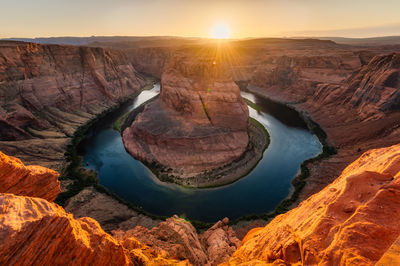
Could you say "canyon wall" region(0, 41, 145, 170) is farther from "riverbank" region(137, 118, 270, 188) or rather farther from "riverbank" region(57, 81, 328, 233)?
"riverbank" region(137, 118, 270, 188)

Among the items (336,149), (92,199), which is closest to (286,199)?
(336,149)

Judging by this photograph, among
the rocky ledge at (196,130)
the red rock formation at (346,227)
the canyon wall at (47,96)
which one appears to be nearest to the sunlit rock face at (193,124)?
the rocky ledge at (196,130)

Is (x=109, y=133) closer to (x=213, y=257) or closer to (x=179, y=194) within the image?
(x=179, y=194)

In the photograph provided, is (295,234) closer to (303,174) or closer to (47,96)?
(303,174)

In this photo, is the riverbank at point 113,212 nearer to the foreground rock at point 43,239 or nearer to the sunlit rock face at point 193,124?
the sunlit rock face at point 193,124

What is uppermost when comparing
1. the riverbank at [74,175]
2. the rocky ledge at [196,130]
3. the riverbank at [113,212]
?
the rocky ledge at [196,130]

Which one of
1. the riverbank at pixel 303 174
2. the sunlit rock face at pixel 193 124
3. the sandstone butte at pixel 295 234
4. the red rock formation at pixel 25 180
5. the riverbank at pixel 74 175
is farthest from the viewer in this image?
the sunlit rock face at pixel 193 124

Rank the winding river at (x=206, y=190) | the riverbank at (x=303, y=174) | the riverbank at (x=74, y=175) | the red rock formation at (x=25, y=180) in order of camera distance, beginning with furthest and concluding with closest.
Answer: the riverbank at (x=74, y=175)
the winding river at (x=206, y=190)
the riverbank at (x=303, y=174)
the red rock formation at (x=25, y=180)

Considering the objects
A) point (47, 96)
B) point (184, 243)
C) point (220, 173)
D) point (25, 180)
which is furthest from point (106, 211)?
point (47, 96)
